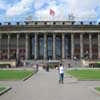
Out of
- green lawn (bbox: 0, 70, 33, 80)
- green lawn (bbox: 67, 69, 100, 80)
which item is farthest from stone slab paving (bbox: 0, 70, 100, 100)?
green lawn (bbox: 0, 70, 33, 80)

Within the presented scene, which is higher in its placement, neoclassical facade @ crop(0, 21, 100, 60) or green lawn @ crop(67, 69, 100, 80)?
neoclassical facade @ crop(0, 21, 100, 60)

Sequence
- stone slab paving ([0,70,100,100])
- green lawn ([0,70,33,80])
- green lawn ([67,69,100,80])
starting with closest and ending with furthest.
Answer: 1. stone slab paving ([0,70,100,100])
2. green lawn ([67,69,100,80])
3. green lawn ([0,70,33,80])

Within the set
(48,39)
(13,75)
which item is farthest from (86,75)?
(48,39)

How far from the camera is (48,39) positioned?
149625 millimetres

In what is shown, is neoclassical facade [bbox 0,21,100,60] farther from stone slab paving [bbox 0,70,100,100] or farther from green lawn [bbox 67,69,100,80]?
stone slab paving [bbox 0,70,100,100]

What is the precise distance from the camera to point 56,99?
64.3ft

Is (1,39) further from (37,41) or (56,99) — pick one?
(56,99)

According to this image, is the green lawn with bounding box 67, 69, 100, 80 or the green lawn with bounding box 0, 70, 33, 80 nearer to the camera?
the green lawn with bounding box 67, 69, 100, 80

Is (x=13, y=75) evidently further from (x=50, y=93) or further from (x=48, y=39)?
(x=48, y=39)

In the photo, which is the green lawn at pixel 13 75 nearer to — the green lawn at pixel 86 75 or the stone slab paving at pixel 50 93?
the green lawn at pixel 86 75

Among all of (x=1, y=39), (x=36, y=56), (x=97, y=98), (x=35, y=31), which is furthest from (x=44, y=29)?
(x=97, y=98)

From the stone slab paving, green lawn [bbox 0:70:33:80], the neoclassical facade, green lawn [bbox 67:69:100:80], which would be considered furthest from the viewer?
the neoclassical facade

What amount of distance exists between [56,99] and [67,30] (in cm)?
11752

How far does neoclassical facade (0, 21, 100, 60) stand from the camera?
135875 millimetres
